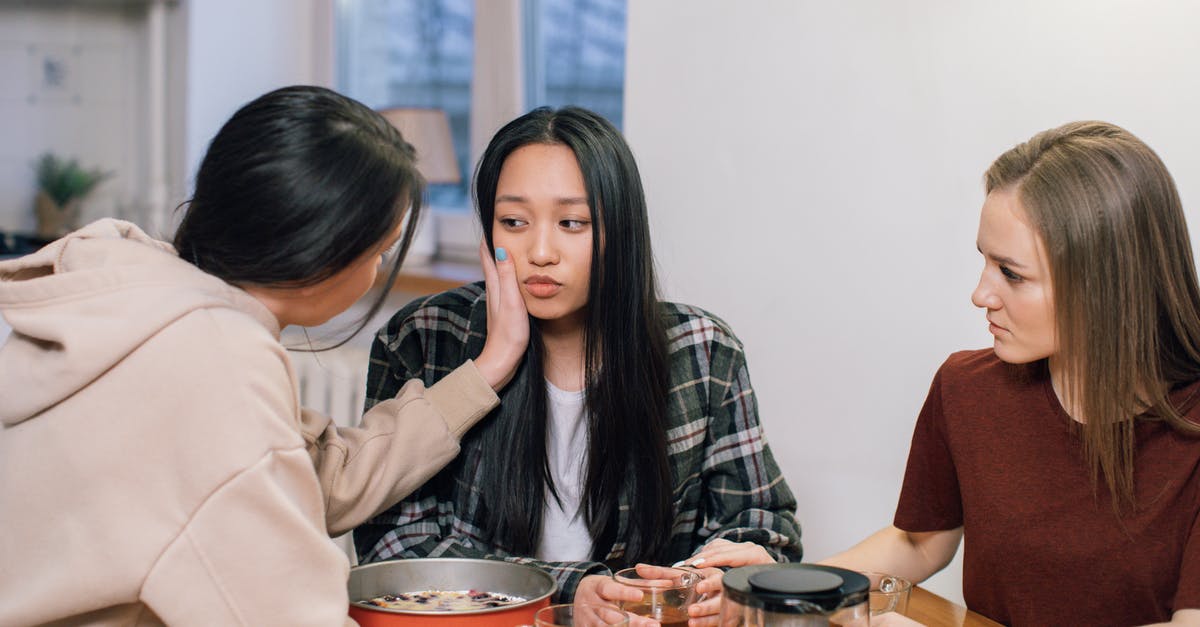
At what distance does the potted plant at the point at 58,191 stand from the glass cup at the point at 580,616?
320cm

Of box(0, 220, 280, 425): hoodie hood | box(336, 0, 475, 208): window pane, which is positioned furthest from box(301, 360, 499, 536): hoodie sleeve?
box(336, 0, 475, 208): window pane

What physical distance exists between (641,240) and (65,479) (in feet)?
2.57

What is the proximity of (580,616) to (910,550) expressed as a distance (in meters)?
0.68

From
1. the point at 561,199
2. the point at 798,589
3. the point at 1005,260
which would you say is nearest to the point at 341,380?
the point at 561,199

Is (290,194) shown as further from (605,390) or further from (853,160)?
(853,160)

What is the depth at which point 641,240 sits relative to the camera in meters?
1.52

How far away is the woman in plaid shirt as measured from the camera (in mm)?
1475

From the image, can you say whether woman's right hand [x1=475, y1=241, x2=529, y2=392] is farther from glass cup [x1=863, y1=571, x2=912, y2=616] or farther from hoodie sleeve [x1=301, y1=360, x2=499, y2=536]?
glass cup [x1=863, y1=571, x2=912, y2=616]

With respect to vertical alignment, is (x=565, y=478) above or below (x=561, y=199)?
below

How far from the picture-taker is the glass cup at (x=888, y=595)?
3.46 ft

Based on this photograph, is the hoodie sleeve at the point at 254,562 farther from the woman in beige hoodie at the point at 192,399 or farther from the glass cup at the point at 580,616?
the glass cup at the point at 580,616

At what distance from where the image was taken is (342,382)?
300 centimetres

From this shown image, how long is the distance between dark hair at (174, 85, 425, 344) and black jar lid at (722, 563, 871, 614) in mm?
464

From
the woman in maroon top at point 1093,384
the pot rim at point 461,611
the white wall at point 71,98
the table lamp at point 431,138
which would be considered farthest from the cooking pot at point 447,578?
the white wall at point 71,98
